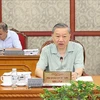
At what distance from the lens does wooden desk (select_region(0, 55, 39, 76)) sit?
17.6ft

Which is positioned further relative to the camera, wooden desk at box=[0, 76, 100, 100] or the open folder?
the open folder

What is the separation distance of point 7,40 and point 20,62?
879mm

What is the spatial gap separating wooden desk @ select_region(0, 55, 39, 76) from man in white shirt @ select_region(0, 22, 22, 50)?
69 centimetres

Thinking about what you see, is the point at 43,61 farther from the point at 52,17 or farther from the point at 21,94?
the point at 52,17

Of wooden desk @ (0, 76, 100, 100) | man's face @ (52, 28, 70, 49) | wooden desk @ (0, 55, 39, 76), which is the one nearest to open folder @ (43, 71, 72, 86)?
wooden desk @ (0, 76, 100, 100)

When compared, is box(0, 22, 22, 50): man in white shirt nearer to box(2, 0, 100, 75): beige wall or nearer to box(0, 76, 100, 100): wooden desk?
box(2, 0, 100, 75): beige wall

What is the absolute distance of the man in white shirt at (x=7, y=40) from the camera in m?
6.08

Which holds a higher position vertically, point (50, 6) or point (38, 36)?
point (50, 6)

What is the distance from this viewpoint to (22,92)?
2.91 m

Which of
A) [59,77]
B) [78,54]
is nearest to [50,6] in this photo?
[78,54]

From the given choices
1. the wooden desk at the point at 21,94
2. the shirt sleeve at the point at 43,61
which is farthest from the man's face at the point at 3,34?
the wooden desk at the point at 21,94

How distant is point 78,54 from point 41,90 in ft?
3.61

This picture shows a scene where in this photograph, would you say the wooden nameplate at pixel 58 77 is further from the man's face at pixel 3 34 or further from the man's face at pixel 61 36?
the man's face at pixel 3 34

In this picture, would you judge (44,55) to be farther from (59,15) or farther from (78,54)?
(59,15)
